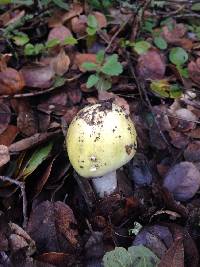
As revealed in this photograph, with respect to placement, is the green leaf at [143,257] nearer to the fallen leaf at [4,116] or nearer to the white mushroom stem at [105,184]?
the white mushroom stem at [105,184]

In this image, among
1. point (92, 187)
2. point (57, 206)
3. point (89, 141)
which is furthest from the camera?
point (92, 187)

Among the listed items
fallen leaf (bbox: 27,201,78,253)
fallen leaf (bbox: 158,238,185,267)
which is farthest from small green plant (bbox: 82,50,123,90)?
fallen leaf (bbox: 158,238,185,267)

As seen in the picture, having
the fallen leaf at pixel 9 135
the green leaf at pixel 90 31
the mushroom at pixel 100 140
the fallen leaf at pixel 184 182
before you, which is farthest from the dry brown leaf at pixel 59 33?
the fallen leaf at pixel 184 182

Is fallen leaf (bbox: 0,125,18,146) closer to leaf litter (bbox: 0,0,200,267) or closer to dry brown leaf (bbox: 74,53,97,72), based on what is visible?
leaf litter (bbox: 0,0,200,267)

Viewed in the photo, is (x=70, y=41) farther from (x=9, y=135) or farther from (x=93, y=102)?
(x=9, y=135)

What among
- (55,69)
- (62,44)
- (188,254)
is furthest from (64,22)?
(188,254)

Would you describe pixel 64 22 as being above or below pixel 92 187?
above

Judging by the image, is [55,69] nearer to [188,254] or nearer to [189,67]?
[189,67]
